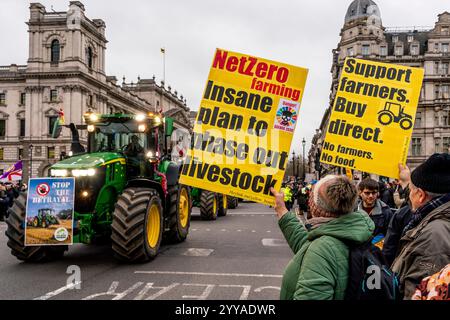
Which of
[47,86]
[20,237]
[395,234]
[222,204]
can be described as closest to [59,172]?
[20,237]

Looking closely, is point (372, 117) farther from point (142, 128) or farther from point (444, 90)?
point (444, 90)

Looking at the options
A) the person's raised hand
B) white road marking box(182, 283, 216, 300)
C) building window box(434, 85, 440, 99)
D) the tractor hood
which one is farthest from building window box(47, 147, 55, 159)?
the person's raised hand

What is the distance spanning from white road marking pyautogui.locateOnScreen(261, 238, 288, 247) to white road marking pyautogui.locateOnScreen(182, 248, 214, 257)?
190cm

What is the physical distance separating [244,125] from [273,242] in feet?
28.5

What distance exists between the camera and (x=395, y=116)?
600 cm

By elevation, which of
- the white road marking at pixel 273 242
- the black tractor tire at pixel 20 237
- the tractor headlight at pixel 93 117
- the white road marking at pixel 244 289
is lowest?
the white road marking at pixel 273 242

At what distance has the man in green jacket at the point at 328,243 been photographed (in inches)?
94.9

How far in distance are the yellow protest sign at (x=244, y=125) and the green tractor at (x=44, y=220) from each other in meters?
4.82

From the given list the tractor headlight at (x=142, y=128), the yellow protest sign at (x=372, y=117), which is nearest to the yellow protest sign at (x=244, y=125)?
the yellow protest sign at (x=372, y=117)

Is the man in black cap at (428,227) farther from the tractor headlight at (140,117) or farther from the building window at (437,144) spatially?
the building window at (437,144)

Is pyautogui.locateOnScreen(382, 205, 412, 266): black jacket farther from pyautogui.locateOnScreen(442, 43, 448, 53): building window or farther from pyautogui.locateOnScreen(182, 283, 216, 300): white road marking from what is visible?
pyautogui.locateOnScreen(442, 43, 448, 53): building window

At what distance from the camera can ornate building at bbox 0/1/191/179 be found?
6494 centimetres

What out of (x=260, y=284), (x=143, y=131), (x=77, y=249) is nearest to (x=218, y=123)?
(x=260, y=284)
